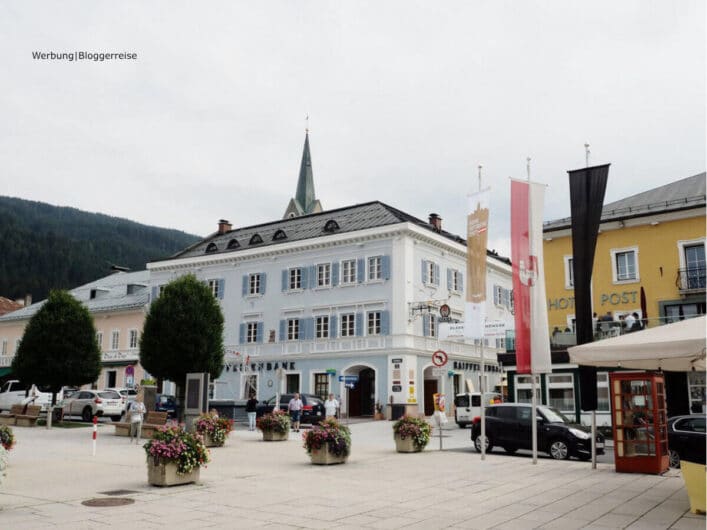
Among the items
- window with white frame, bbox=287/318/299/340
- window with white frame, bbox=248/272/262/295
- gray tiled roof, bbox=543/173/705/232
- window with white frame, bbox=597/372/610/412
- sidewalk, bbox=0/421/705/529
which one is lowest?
sidewalk, bbox=0/421/705/529

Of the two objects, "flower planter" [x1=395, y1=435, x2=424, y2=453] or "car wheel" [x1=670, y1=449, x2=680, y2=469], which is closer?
"car wheel" [x1=670, y1=449, x2=680, y2=469]

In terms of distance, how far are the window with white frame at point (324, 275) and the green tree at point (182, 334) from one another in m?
13.8

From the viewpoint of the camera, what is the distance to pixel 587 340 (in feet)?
51.2

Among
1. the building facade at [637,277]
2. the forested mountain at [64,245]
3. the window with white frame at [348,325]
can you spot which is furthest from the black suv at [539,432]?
the forested mountain at [64,245]

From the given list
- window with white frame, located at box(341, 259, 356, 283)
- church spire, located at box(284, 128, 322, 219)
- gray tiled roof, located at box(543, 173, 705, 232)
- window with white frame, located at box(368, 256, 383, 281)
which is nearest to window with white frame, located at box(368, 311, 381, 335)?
window with white frame, located at box(368, 256, 383, 281)

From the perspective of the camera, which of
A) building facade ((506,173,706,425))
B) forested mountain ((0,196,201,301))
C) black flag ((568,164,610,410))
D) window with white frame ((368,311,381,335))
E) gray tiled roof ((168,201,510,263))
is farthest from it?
forested mountain ((0,196,201,301))

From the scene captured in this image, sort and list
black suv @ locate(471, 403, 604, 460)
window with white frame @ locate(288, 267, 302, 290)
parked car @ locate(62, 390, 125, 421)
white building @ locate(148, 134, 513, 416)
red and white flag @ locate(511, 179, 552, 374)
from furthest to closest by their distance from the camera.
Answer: window with white frame @ locate(288, 267, 302, 290), white building @ locate(148, 134, 513, 416), parked car @ locate(62, 390, 125, 421), black suv @ locate(471, 403, 604, 460), red and white flag @ locate(511, 179, 552, 374)

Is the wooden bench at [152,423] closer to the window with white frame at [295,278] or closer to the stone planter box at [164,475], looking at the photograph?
the stone planter box at [164,475]

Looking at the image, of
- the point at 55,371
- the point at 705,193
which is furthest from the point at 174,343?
the point at 705,193

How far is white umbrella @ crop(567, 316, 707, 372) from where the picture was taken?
10.5m

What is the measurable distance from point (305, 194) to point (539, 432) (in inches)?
2486

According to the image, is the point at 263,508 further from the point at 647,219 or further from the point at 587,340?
the point at 647,219

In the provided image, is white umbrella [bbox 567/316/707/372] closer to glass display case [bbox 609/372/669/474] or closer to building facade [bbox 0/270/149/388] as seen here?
glass display case [bbox 609/372/669/474]

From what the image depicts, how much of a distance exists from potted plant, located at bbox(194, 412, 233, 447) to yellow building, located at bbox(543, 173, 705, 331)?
1728 centimetres
